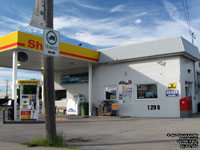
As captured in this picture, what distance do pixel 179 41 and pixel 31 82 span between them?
10.3m

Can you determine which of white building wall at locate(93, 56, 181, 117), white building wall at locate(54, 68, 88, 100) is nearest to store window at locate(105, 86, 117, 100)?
white building wall at locate(93, 56, 181, 117)

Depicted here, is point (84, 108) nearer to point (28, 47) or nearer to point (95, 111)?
point (95, 111)

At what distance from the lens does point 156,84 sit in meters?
18.0

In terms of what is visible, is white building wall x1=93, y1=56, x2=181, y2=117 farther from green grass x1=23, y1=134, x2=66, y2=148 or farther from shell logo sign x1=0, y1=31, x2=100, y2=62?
green grass x1=23, y1=134, x2=66, y2=148

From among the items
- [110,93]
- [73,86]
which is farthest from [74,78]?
[110,93]

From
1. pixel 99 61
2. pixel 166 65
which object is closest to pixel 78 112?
pixel 99 61

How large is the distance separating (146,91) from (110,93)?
11.4 feet

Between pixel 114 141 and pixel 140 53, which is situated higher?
pixel 140 53

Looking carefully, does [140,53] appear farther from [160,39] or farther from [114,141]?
[114,141]

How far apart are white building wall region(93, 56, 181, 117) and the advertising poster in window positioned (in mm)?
273

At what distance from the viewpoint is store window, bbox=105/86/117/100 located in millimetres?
20312

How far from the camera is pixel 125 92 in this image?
19.5 meters

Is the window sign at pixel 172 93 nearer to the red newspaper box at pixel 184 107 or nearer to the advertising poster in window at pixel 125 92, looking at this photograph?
the red newspaper box at pixel 184 107

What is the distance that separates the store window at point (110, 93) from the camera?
20312 mm
